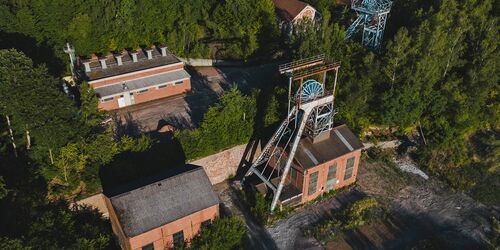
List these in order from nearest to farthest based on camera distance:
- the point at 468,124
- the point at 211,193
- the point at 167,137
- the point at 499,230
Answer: the point at 211,193 → the point at 499,230 → the point at 167,137 → the point at 468,124

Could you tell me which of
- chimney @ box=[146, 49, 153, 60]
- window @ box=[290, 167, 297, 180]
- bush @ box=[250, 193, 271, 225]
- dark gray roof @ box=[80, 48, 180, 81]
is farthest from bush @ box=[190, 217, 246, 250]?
chimney @ box=[146, 49, 153, 60]

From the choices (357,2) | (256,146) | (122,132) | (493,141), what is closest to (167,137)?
(122,132)

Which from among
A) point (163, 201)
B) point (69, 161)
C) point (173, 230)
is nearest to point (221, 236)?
point (173, 230)

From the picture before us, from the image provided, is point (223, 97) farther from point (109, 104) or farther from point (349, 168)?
point (109, 104)

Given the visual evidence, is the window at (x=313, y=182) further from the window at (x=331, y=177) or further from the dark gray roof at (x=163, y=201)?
the dark gray roof at (x=163, y=201)

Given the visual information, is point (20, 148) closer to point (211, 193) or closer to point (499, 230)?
point (211, 193)

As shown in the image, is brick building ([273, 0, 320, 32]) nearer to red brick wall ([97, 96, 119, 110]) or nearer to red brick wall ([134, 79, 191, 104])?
red brick wall ([134, 79, 191, 104])

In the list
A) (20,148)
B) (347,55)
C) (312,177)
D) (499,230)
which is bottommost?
(499,230)

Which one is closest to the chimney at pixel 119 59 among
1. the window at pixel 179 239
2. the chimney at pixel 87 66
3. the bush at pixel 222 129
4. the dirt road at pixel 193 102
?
the chimney at pixel 87 66
